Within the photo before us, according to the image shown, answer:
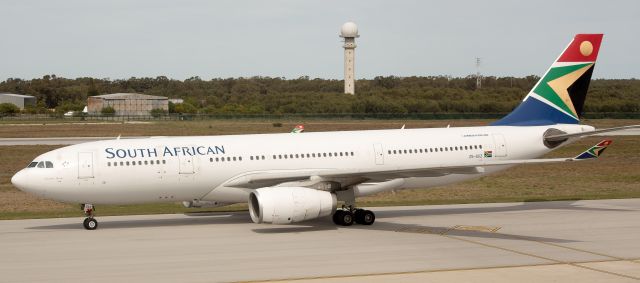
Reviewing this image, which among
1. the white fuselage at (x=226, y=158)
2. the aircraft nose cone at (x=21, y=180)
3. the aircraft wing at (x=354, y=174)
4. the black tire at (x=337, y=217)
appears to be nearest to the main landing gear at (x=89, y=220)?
the white fuselage at (x=226, y=158)

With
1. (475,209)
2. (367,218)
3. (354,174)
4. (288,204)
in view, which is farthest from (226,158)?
(475,209)

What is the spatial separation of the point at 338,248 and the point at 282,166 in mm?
6703

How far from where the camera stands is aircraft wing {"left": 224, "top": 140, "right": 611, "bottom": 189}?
95.0 ft

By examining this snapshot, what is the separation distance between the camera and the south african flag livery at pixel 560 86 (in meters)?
35.4

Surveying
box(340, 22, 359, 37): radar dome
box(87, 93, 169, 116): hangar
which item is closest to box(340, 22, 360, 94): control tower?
box(340, 22, 359, 37): radar dome

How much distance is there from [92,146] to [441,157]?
42.2 ft

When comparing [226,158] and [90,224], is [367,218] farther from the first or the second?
[90,224]

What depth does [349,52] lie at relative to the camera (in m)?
165

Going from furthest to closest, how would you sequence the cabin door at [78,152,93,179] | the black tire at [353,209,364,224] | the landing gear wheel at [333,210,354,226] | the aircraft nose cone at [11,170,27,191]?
the black tire at [353,209,364,224] < the landing gear wheel at [333,210,354,226] < the cabin door at [78,152,93,179] < the aircraft nose cone at [11,170,27,191]

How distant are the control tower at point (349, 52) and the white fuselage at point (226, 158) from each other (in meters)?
129

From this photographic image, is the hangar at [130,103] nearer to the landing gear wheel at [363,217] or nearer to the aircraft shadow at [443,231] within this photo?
the landing gear wheel at [363,217]

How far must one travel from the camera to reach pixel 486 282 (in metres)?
19.7

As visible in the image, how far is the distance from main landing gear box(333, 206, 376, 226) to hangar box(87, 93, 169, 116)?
13067 cm

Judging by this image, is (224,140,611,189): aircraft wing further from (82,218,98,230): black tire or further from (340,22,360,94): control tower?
(340,22,360,94): control tower
